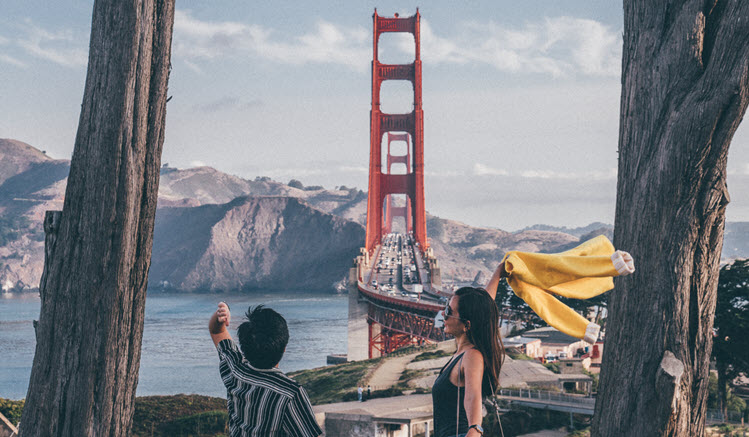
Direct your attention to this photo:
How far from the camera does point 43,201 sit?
6870 inches

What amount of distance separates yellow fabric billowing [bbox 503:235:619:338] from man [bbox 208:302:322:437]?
110 centimetres

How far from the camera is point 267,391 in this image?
244 centimetres

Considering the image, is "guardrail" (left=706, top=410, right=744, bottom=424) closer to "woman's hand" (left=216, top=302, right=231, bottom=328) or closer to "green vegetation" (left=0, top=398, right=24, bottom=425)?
"green vegetation" (left=0, top=398, right=24, bottom=425)

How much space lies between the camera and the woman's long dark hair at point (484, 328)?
253 cm

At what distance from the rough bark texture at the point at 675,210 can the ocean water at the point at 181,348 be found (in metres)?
31.0

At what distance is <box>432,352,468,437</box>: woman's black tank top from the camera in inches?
97.1

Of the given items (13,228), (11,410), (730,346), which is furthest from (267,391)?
(13,228)

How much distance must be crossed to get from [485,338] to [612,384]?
2.45 ft

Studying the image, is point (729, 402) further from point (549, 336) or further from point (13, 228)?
point (13, 228)

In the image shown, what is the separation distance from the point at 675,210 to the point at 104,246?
7.73 feet

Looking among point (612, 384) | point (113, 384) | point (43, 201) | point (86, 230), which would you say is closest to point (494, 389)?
point (612, 384)

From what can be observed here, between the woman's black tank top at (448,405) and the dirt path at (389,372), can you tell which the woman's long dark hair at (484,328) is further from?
the dirt path at (389,372)

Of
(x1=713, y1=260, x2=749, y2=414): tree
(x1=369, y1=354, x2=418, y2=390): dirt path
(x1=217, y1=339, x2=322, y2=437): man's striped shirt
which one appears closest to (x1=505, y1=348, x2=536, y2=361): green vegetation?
(x1=369, y1=354, x2=418, y2=390): dirt path

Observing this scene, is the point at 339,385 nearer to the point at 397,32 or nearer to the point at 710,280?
the point at 710,280
